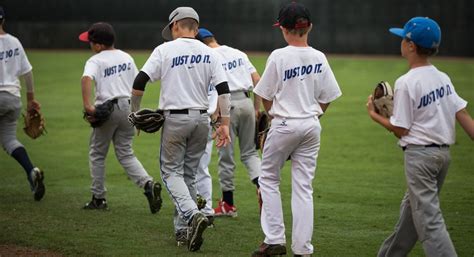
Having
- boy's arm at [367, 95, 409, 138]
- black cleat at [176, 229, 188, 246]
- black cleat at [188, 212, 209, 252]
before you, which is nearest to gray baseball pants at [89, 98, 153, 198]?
black cleat at [176, 229, 188, 246]

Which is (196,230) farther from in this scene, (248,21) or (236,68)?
(248,21)

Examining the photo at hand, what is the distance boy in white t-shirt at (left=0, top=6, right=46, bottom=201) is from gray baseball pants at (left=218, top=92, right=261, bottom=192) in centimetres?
224

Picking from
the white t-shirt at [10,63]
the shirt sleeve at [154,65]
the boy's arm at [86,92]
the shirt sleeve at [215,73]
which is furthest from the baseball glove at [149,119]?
the white t-shirt at [10,63]

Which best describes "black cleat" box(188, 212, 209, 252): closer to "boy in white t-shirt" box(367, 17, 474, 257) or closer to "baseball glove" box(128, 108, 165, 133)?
"baseball glove" box(128, 108, 165, 133)

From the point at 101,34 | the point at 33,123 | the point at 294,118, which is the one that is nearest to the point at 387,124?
the point at 294,118

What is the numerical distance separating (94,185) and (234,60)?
2.17 meters

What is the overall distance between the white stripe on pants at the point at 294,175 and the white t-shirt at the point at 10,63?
416 cm

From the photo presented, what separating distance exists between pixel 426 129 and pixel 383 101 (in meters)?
0.41

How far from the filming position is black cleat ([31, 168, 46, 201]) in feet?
32.9

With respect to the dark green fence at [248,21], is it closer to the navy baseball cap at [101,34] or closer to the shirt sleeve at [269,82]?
the navy baseball cap at [101,34]

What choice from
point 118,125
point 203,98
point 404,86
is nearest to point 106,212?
point 118,125

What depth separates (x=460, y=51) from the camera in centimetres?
3034

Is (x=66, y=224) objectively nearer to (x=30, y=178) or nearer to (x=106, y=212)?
(x=106, y=212)

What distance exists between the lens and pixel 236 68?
9172 millimetres
